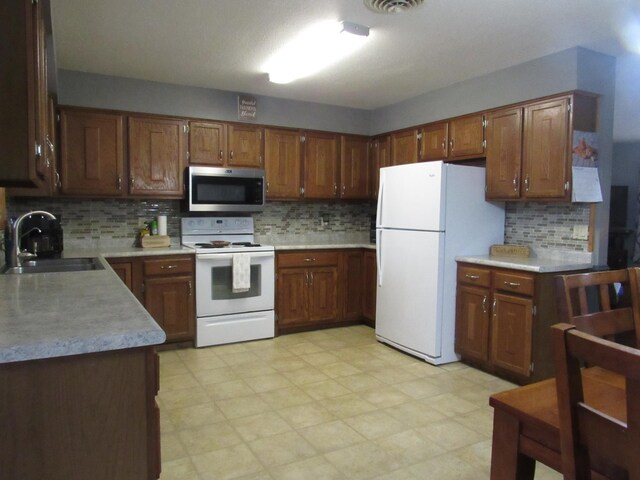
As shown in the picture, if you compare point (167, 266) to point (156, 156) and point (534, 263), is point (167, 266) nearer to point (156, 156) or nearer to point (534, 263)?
point (156, 156)

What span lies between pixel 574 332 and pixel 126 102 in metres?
4.08

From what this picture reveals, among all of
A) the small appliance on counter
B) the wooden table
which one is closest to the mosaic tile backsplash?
the small appliance on counter

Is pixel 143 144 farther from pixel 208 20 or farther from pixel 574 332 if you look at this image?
pixel 574 332

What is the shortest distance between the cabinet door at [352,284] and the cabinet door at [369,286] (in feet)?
0.15

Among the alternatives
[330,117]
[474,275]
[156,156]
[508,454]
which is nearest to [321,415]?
[474,275]

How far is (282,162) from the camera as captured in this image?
4.63 meters

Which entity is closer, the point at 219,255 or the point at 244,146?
the point at 219,255

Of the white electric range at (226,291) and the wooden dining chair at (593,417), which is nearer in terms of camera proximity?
the wooden dining chair at (593,417)

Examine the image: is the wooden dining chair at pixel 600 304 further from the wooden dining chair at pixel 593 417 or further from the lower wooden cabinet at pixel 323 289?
the lower wooden cabinet at pixel 323 289

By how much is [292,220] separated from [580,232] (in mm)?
2803

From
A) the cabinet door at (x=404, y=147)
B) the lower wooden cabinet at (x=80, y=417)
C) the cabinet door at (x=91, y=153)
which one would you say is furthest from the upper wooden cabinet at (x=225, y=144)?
the lower wooden cabinet at (x=80, y=417)

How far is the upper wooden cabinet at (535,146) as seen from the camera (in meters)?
3.16

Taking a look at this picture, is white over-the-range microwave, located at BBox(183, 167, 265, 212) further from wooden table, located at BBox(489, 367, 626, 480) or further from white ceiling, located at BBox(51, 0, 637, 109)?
wooden table, located at BBox(489, 367, 626, 480)

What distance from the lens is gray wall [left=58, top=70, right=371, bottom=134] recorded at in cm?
386
